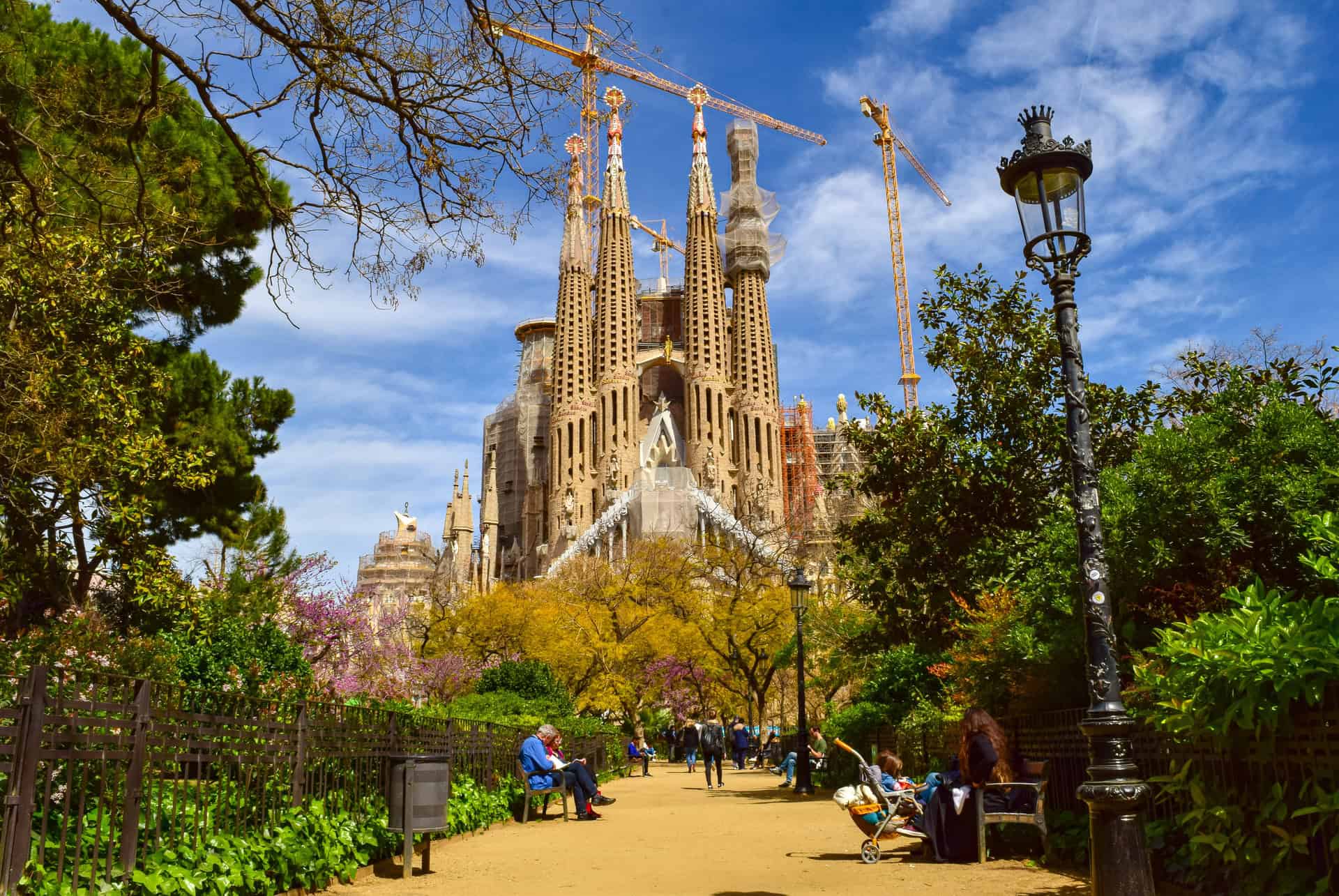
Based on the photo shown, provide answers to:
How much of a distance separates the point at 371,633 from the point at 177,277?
20738 mm

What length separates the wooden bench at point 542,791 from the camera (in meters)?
13.1

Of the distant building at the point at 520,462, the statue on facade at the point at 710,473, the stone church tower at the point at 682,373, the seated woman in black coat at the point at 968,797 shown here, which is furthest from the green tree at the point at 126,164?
the distant building at the point at 520,462

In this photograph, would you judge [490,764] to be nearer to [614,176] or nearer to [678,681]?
[678,681]

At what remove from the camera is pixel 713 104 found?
10081 cm

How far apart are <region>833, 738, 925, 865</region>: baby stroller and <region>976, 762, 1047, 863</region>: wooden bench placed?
650 millimetres

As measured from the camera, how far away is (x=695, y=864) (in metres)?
8.92

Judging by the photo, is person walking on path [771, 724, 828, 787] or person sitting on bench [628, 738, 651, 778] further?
person sitting on bench [628, 738, 651, 778]

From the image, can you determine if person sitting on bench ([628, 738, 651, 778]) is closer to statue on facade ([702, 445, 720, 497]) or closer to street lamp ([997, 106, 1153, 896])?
street lamp ([997, 106, 1153, 896])

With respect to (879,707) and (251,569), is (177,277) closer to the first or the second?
(251,569)

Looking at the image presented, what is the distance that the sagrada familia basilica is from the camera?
74.6 meters

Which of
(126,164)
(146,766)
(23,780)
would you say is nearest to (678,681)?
(126,164)

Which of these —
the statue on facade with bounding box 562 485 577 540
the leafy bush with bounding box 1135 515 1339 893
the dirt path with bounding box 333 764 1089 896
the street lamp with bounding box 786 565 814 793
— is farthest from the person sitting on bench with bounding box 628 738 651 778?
the statue on facade with bounding box 562 485 577 540

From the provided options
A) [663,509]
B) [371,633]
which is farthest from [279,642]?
[663,509]

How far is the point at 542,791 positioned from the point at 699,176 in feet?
248
